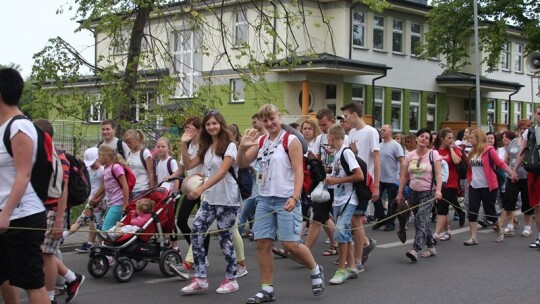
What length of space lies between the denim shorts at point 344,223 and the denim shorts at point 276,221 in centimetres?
124

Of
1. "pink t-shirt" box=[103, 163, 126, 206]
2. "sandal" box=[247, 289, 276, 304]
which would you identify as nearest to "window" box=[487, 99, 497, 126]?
"pink t-shirt" box=[103, 163, 126, 206]

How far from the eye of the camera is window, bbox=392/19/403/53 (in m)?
39.2

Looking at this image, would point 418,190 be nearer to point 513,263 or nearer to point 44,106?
point 513,263

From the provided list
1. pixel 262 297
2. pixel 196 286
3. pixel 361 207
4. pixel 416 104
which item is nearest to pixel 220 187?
pixel 196 286

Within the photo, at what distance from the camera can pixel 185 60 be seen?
1730 cm

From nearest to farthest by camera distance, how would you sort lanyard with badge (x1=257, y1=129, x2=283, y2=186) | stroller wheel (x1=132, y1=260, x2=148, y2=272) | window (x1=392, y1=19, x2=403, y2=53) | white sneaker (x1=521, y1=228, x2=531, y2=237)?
lanyard with badge (x1=257, y1=129, x2=283, y2=186), stroller wheel (x1=132, y1=260, x2=148, y2=272), white sneaker (x1=521, y1=228, x2=531, y2=237), window (x1=392, y1=19, x2=403, y2=53)

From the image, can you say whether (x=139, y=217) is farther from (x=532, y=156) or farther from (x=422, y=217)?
(x=532, y=156)

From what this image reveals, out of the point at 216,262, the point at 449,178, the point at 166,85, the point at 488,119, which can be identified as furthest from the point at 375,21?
the point at 216,262

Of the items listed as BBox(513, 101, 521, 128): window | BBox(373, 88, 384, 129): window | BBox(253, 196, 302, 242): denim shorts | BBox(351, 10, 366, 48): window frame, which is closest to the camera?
BBox(253, 196, 302, 242): denim shorts

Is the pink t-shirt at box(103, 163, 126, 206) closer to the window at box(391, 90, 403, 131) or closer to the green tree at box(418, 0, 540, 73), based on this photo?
the green tree at box(418, 0, 540, 73)

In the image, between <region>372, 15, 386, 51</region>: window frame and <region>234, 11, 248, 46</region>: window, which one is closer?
<region>234, 11, 248, 46</region>: window

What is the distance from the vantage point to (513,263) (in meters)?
10.0

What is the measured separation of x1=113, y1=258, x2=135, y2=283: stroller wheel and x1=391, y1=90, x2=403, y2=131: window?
32.2 m

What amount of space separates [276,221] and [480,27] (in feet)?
99.4
